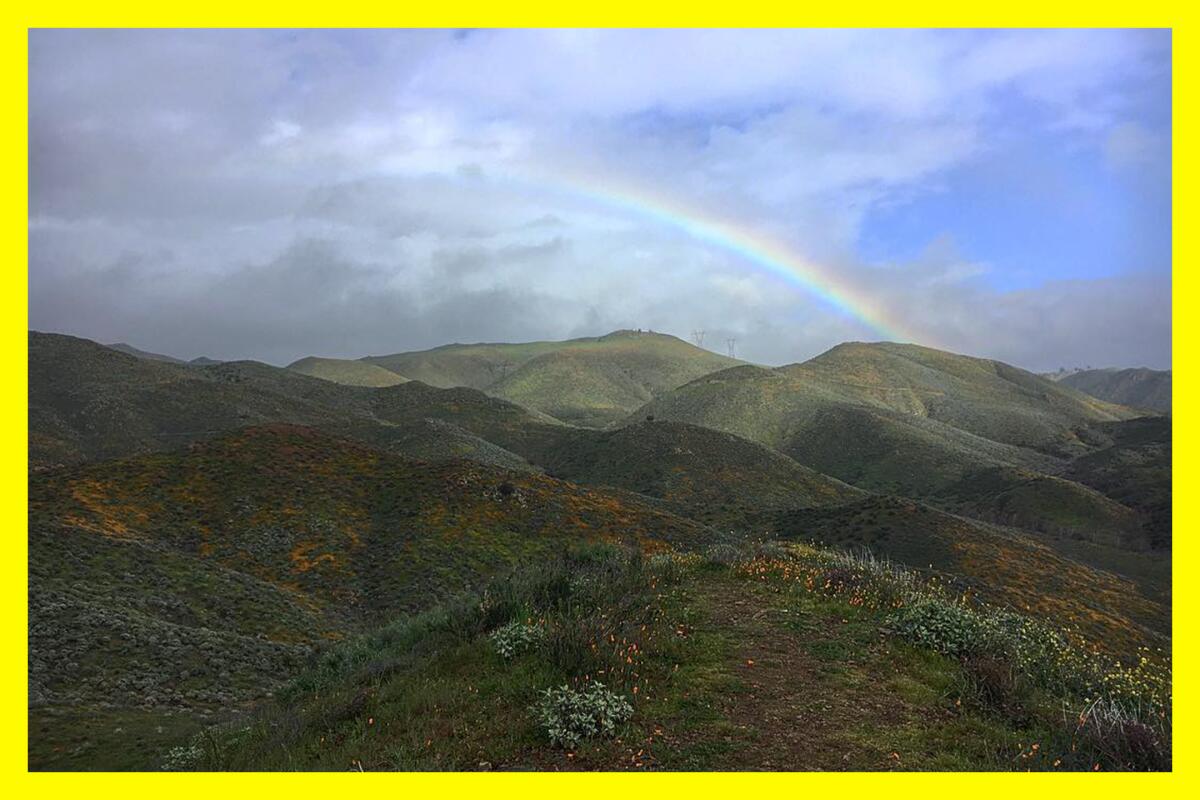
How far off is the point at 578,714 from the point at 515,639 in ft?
7.75

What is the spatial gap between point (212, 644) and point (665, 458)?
51.8 meters

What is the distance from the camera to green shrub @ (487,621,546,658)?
905cm

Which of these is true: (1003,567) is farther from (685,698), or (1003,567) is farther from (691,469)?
(691,469)

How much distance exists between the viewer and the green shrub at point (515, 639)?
29.7ft

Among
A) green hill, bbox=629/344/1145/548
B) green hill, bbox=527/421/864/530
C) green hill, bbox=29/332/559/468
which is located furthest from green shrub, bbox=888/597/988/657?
green hill, bbox=629/344/1145/548

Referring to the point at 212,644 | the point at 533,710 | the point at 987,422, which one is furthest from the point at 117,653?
the point at 987,422

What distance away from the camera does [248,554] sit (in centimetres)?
2506

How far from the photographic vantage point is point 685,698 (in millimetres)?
7945

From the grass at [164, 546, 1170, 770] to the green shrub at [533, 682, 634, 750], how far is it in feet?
0.34

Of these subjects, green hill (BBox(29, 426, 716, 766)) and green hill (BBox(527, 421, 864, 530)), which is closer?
green hill (BBox(29, 426, 716, 766))

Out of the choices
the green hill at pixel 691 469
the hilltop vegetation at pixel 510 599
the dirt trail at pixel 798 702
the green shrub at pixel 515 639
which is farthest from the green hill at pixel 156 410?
the dirt trail at pixel 798 702

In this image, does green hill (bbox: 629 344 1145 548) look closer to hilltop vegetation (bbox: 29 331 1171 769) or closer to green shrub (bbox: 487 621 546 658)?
hilltop vegetation (bbox: 29 331 1171 769)

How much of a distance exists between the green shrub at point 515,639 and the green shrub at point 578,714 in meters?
1.58

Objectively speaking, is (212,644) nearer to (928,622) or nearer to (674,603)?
(674,603)
